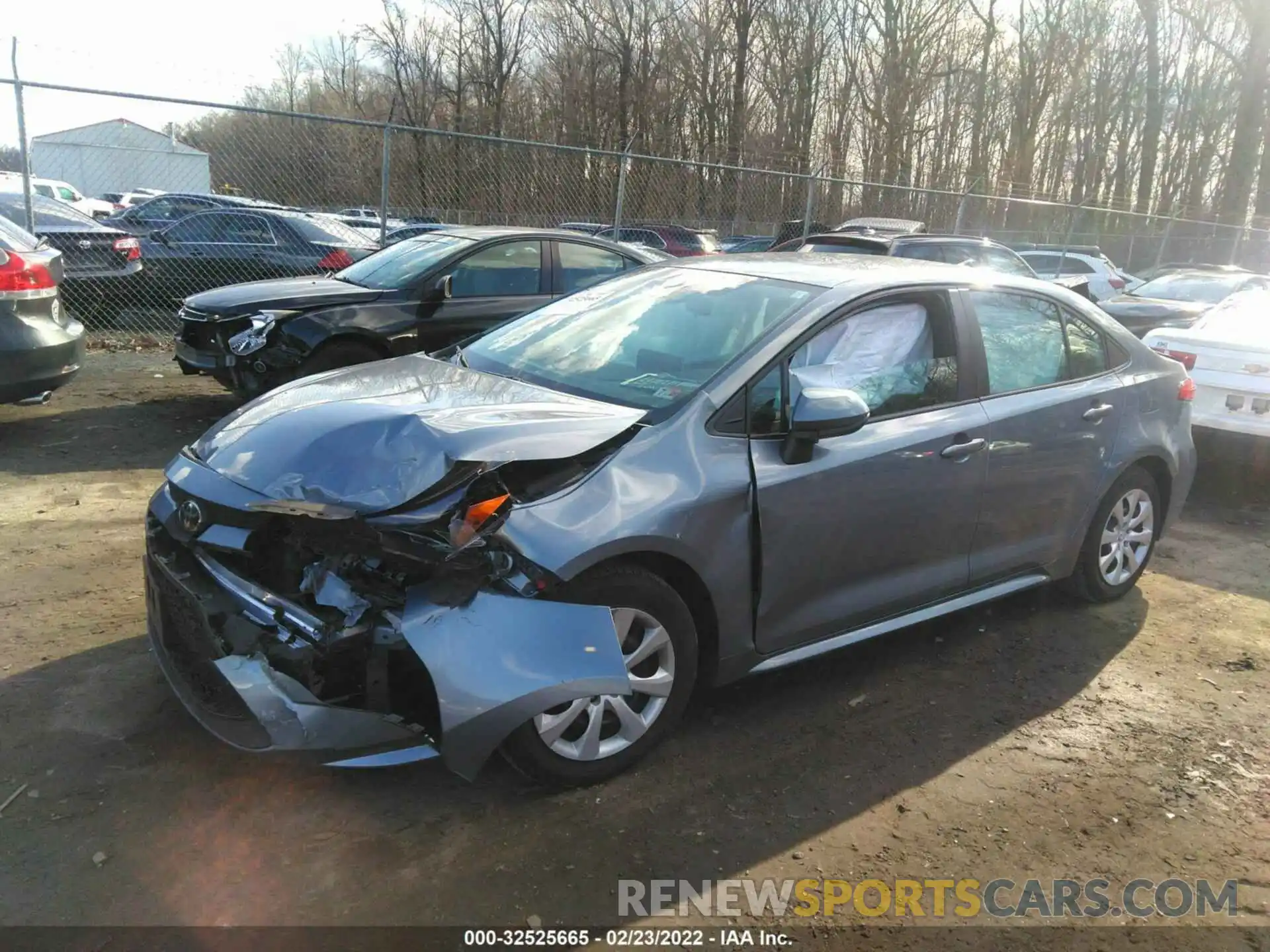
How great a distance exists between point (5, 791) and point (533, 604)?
1685 millimetres

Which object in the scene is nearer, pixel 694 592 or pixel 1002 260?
pixel 694 592

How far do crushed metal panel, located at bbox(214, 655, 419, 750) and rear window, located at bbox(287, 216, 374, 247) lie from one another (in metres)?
9.91

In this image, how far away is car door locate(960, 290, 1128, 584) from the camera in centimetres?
399

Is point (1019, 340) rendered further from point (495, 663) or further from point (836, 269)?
point (495, 663)

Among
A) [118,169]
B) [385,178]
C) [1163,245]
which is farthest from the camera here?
[118,169]

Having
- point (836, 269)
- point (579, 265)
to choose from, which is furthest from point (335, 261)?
point (836, 269)

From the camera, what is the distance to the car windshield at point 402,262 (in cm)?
731

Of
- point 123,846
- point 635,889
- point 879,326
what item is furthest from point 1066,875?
point 123,846

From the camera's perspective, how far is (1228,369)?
23.3 ft

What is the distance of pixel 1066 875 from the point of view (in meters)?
2.82

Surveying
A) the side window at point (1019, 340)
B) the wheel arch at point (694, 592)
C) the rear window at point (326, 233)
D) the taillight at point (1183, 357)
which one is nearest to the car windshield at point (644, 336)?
the wheel arch at point (694, 592)

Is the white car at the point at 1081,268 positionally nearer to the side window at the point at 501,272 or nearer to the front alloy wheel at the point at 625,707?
the side window at the point at 501,272

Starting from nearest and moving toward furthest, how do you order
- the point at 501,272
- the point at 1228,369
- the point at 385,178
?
the point at 1228,369 → the point at 501,272 → the point at 385,178

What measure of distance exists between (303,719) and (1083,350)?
150 inches
